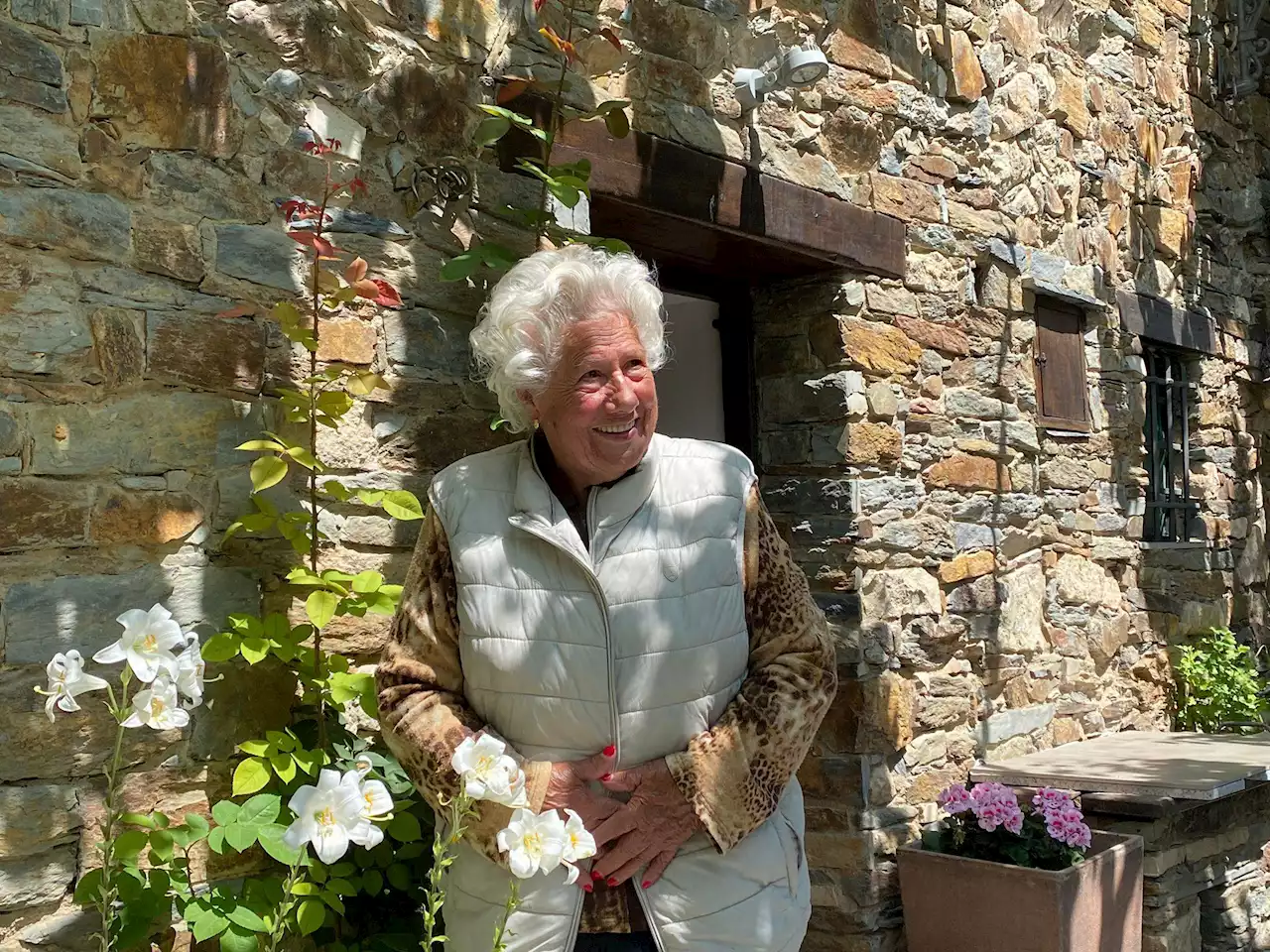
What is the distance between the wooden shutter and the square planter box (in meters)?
1.67

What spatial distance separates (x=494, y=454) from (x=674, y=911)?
0.82 m

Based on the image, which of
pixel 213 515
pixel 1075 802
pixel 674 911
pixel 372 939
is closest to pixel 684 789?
pixel 674 911

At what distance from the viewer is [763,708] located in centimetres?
183

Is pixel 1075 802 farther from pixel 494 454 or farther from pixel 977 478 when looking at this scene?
pixel 494 454

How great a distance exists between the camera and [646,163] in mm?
3004

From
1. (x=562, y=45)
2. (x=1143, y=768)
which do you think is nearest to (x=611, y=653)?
(x=562, y=45)

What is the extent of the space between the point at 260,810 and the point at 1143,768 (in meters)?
3.09

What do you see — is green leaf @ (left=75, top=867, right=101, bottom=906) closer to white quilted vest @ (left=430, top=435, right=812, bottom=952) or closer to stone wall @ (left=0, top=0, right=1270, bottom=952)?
stone wall @ (left=0, top=0, right=1270, bottom=952)

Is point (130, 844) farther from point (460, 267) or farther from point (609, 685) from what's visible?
point (460, 267)

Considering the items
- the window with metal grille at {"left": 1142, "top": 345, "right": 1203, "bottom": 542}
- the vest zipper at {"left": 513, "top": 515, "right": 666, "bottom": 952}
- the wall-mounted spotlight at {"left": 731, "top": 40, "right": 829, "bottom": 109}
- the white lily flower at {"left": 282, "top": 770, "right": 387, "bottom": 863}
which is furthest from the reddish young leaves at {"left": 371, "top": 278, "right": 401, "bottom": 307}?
the window with metal grille at {"left": 1142, "top": 345, "right": 1203, "bottom": 542}

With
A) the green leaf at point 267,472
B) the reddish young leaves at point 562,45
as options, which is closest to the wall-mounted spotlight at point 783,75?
the reddish young leaves at point 562,45

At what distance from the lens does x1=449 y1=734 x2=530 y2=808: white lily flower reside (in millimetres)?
1259

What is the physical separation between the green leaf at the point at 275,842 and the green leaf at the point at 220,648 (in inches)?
12.2

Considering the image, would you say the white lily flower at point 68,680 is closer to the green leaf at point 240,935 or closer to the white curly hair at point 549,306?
the green leaf at point 240,935
